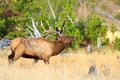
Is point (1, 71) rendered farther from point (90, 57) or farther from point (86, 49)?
point (86, 49)

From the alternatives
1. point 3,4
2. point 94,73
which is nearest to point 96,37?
point 3,4

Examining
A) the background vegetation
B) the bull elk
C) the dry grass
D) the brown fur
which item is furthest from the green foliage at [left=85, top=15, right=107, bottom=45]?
the brown fur

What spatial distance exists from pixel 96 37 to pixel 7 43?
14.2 ft

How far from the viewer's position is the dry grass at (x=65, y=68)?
9258 mm

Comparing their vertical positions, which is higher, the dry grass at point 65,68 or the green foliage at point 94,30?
the dry grass at point 65,68

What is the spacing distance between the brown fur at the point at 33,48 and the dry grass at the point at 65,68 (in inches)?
10.0

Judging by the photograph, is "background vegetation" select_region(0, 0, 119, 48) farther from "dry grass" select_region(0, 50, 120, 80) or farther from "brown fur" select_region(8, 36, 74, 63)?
"brown fur" select_region(8, 36, 74, 63)

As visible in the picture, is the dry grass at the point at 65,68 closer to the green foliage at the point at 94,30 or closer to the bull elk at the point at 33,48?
the bull elk at the point at 33,48

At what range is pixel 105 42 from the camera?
20125 millimetres

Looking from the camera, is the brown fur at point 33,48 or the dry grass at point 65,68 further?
the brown fur at point 33,48

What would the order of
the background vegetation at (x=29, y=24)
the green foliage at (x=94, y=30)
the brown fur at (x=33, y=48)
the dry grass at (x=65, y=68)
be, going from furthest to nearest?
the green foliage at (x=94, y=30) → the background vegetation at (x=29, y=24) → the brown fur at (x=33, y=48) → the dry grass at (x=65, y=68)

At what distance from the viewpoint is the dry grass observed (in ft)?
30.4

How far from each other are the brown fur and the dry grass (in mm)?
255

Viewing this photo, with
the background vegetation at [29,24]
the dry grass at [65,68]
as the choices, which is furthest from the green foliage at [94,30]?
the dry grass at [65,68]
